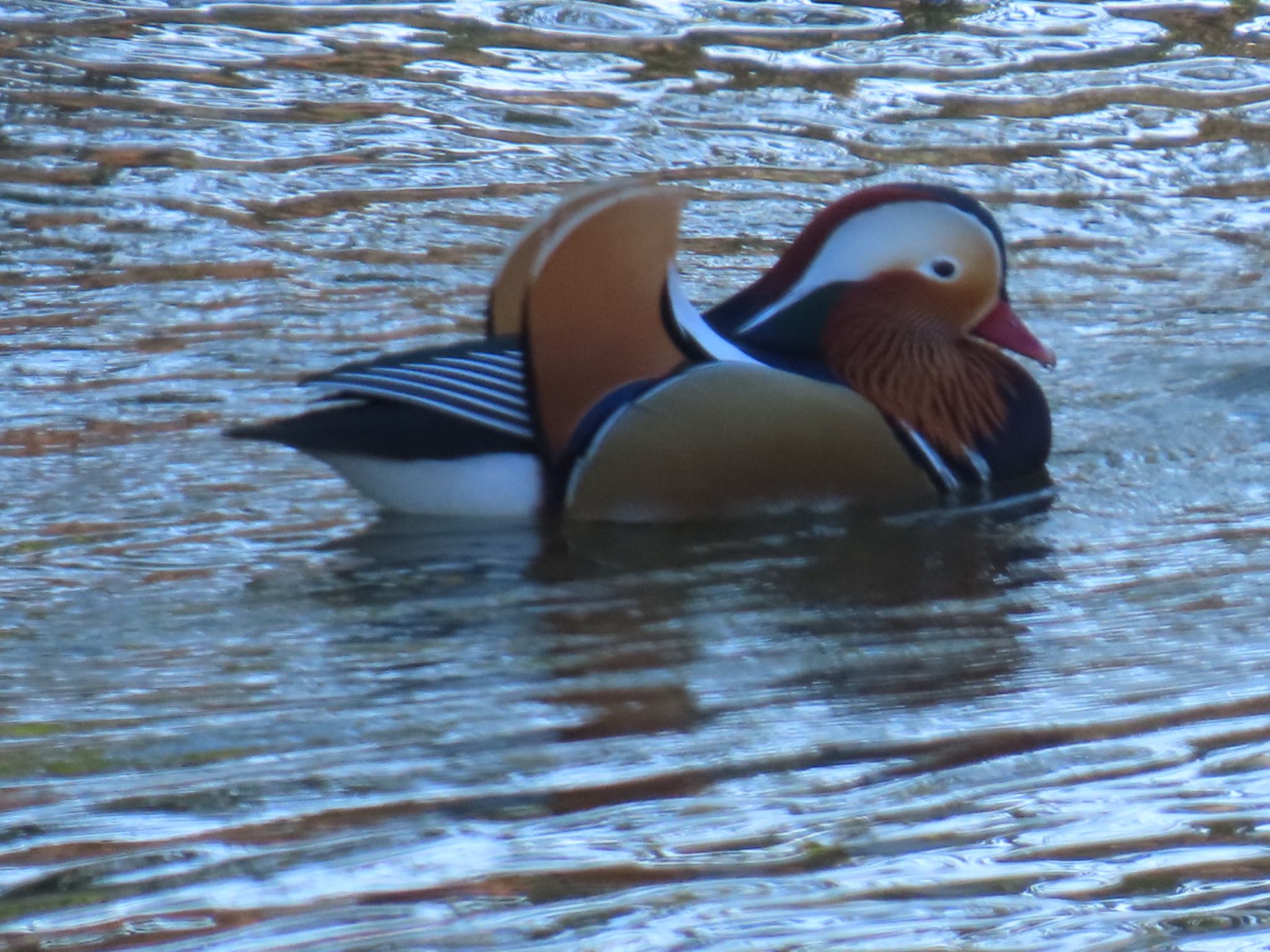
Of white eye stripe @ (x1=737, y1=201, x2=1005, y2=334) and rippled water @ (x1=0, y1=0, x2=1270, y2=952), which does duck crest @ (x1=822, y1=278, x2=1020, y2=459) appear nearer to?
white eye stripe @ (x1=737, y1=201, x2=1005, y2=334)

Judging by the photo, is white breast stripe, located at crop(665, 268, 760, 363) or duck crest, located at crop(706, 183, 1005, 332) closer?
white breast stripe, located at crop(665, 268, 760, 363)

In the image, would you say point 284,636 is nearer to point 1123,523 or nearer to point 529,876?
point 529,876

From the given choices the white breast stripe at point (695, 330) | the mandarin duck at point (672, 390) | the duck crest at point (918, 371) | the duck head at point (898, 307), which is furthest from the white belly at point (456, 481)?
the duck crest at point (918, 371)

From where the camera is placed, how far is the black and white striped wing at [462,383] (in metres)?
4.34

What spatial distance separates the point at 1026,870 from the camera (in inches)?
105

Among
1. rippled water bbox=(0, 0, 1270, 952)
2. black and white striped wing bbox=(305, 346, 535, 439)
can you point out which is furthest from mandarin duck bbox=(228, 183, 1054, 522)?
rippled water bbox=(0, 0, 1270, 952)

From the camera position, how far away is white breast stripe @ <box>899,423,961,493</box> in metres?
4.71

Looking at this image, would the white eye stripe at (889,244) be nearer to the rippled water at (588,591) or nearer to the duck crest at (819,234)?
the duck crest at (819,234)

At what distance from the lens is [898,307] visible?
192 inches

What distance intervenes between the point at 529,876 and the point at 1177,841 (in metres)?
0.83

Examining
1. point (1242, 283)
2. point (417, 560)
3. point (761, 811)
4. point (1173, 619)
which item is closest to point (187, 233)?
point (417, 560)

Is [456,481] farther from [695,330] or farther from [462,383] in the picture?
[695,330]

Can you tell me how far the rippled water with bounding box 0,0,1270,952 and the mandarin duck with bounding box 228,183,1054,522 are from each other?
0.12 metres

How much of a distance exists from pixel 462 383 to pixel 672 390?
426mm
